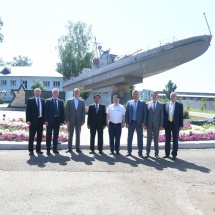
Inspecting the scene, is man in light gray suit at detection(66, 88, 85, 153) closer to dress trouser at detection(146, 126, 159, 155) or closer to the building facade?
dress trouser at detection(146, 126, 159, 155)

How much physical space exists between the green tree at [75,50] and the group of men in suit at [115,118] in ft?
132

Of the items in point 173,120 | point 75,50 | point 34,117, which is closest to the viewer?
point 173,120

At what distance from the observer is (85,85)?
29688 millimetres

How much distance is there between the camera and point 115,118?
764cm

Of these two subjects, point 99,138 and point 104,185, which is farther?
point 99,138

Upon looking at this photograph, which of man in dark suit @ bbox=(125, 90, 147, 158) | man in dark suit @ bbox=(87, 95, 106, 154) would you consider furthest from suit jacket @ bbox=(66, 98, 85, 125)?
man in dark suit @ bbox=(125, 90, 147, 158)

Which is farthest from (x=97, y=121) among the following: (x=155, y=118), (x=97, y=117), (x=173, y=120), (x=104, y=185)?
(x=104, y=185)

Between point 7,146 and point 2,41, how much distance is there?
32.1m

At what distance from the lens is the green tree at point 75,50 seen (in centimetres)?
4725

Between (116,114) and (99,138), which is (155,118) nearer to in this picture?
(116,114)

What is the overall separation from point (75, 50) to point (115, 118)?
138 feet

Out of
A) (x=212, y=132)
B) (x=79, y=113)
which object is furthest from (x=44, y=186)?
(x=212, y=132)

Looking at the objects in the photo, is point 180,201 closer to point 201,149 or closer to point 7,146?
point 201,149

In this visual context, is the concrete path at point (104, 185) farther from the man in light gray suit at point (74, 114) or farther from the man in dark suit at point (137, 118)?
the man in light gray suit at point (74, 114)
